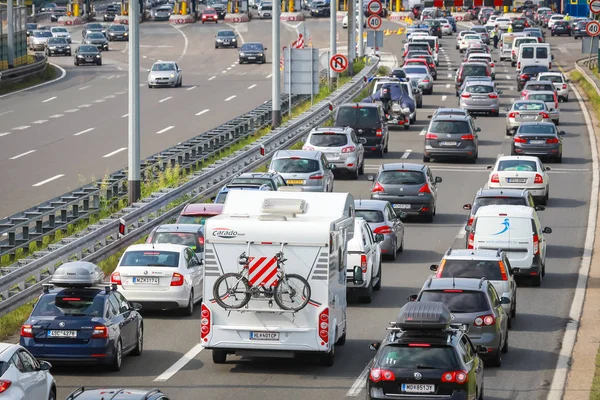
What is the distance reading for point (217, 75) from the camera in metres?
81.2

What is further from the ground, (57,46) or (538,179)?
(538,179)

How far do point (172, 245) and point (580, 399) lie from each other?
333 inches

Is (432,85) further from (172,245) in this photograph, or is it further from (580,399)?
(580,399)

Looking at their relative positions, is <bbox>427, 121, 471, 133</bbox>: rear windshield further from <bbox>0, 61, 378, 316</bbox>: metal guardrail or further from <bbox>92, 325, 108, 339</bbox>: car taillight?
<bbox>92, 325, 108, 339</bbox>: car taillight

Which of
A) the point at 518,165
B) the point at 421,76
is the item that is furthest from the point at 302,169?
the point at 421,76

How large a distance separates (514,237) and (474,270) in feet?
14.4

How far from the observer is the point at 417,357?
55.8ft

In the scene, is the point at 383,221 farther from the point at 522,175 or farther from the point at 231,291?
the point at 231,291

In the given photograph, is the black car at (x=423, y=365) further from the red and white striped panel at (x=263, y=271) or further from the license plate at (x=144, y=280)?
the license plate at (x=144, y=280)

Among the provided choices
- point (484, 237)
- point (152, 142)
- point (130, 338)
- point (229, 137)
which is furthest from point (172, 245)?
point (152, 142)

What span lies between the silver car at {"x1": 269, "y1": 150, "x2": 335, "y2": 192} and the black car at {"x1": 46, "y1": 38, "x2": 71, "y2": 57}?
58.7 m

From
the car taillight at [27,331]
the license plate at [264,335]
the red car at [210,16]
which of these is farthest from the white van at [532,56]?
the car taillight at [27,331]

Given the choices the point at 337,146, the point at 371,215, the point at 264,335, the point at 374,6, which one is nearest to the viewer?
the point at 264,335

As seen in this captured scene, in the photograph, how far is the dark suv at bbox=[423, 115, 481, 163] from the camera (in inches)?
1801
